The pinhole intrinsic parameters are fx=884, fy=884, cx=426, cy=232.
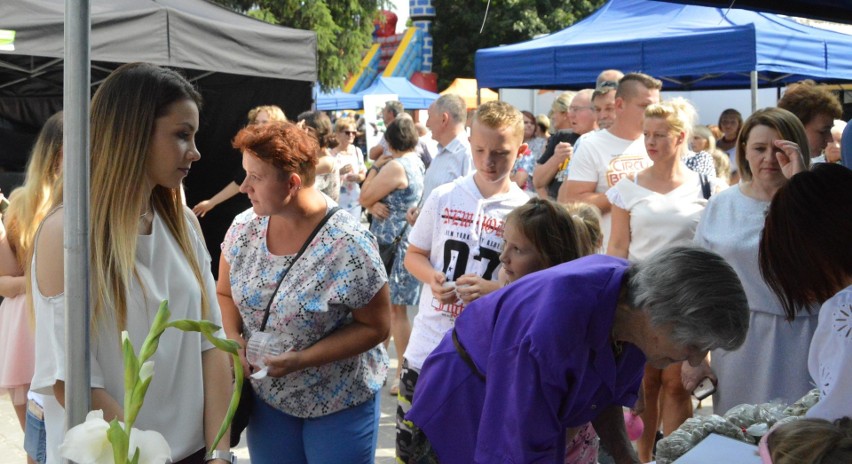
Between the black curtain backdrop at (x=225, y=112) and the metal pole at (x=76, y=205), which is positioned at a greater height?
the black curtain backdrop at (x=225, y=112)

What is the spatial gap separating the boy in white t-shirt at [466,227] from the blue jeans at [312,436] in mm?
320

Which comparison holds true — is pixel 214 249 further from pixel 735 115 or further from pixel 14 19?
pixel 735 115

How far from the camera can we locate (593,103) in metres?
5.21

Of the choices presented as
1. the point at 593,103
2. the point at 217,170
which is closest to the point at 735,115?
the point at 593,103

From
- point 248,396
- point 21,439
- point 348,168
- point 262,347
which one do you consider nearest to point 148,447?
point 262,347

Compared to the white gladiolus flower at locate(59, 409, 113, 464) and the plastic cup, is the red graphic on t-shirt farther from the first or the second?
the white gladiolus flower at locate(59, 409, 113, 464)

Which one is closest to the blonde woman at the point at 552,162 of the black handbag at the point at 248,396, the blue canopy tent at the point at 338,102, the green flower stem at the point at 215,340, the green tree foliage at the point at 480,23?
the black handbag at the point at 248,396

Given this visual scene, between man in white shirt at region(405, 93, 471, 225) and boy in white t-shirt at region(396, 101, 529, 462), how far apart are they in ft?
7.81

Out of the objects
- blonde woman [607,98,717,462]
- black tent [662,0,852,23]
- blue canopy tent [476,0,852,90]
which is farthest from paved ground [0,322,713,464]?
blue canopy tent [476,0,852,90]

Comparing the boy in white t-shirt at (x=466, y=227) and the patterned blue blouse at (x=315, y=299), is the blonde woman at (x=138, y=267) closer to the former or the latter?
the patterned blue blouse at (x=315, y=299)

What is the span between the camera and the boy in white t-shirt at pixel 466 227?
3.19 m

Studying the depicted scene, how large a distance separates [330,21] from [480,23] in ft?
33.7

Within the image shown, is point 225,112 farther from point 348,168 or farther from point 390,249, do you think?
point 390,249

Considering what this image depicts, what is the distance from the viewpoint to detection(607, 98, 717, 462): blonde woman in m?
3.88
